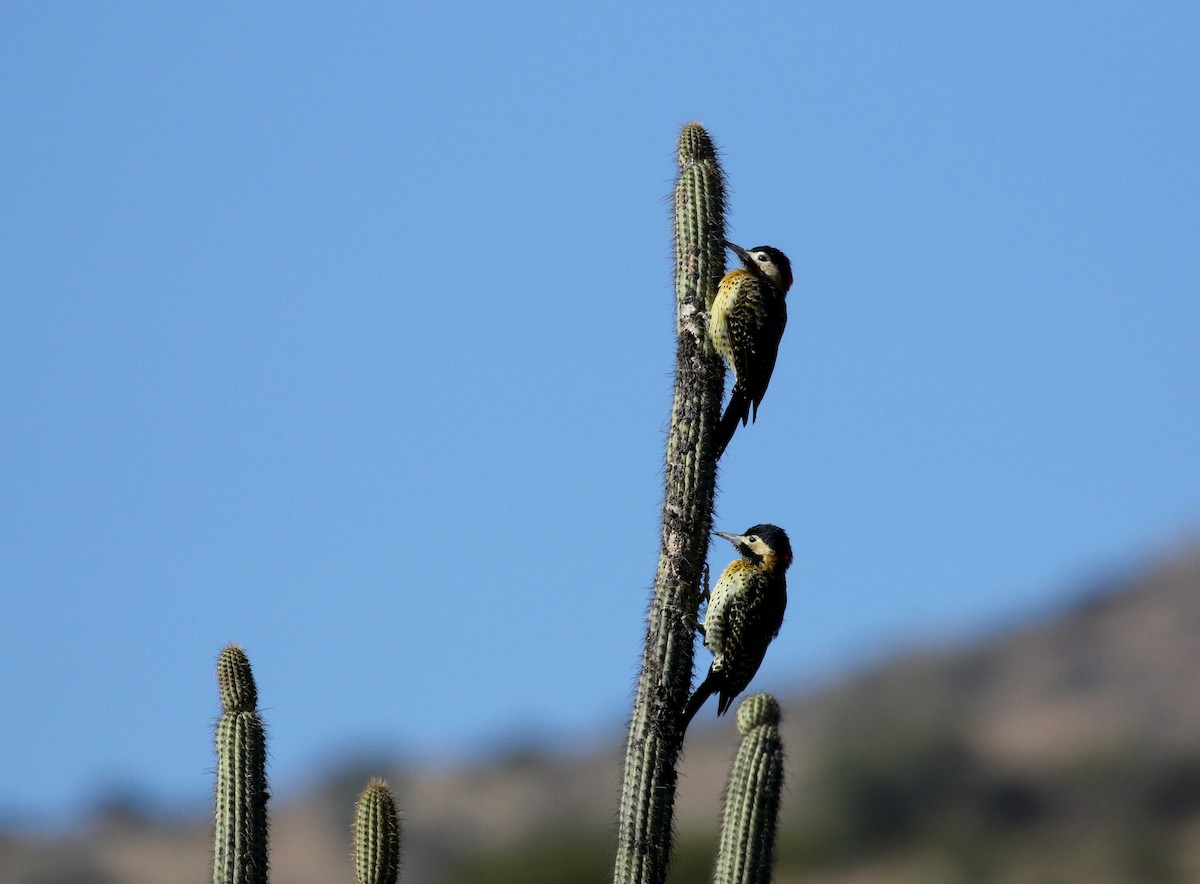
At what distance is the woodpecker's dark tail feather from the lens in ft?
28.8

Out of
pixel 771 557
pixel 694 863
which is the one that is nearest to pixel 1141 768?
pixel 694 863

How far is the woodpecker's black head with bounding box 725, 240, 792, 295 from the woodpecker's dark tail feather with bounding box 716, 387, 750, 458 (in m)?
0.61

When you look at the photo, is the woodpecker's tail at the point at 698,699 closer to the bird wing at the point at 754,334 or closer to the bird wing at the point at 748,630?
the bird wing at the point at 748,630

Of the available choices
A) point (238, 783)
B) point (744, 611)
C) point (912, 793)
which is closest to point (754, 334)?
point (744, 611)

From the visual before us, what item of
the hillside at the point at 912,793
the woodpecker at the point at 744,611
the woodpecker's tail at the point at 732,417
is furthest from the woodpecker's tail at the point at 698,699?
the hillside at the point at 912,793

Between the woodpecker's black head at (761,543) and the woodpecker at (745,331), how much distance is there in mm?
662

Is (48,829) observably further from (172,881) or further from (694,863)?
(694,863)

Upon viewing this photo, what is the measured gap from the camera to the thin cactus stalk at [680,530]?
8.42 m

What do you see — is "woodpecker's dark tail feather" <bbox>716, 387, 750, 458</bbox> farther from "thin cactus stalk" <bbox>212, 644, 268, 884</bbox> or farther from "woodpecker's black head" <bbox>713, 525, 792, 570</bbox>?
"thin cactus stalk" <bbox>212, 644, 268, 884</bbox>

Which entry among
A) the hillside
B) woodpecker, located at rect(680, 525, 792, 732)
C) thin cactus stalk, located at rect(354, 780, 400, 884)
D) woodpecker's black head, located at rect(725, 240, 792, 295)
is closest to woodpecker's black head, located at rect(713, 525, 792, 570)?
woodpecker, located at rect(680, 525, 792, 732)

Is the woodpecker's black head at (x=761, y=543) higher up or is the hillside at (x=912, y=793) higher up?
the hillside at (x=912, y=793)

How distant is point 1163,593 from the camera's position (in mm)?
42562

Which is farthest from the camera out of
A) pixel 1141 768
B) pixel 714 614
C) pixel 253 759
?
pixel 1141 768

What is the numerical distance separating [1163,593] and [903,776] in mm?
7788
